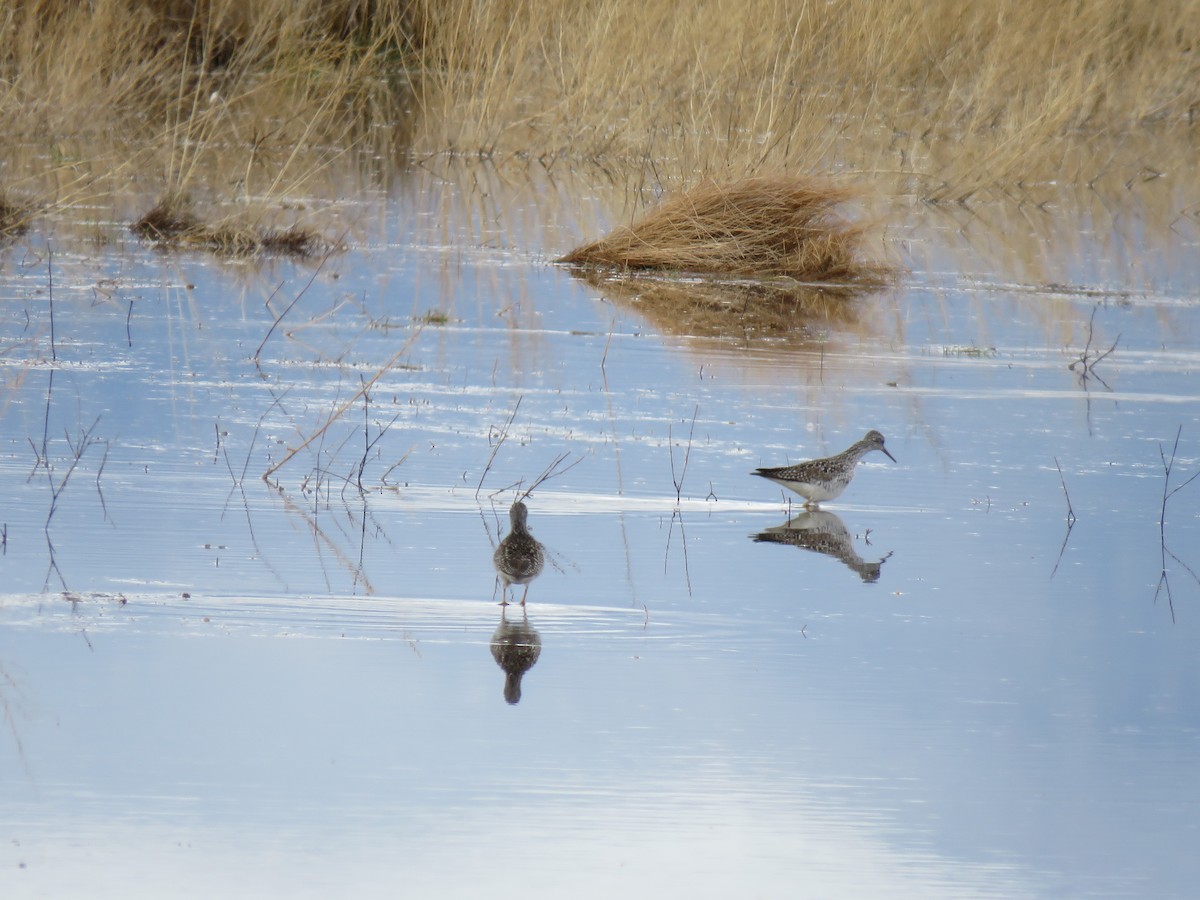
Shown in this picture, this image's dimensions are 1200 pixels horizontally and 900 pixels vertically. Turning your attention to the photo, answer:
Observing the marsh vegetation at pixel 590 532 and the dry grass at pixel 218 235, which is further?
the dry grass at pixel 218 235

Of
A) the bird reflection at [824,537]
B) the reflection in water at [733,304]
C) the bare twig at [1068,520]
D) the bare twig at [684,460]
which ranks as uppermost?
the reflection in water at [733,304]

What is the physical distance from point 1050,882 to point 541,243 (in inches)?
432

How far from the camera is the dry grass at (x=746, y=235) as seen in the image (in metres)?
13.2

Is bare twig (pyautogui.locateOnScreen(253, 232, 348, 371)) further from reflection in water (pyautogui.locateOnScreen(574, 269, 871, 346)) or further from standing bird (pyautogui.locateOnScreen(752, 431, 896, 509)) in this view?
standing bird (pyautogui.locateOnScreen(752, 431, 896, 509))

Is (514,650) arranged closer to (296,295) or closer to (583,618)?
(583,618)

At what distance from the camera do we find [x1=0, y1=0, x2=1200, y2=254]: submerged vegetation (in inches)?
611

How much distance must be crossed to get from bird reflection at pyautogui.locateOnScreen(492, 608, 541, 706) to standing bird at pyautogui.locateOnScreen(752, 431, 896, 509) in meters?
1.76

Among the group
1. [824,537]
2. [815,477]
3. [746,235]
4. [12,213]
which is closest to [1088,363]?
[746,235]

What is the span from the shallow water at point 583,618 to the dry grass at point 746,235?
2.78 m

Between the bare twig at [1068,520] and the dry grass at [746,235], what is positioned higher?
the dry grass at [746,235]

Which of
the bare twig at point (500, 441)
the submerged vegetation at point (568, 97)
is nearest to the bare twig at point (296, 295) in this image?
the submerged vegetation at point (568, 97)

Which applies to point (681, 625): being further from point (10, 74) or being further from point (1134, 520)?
point (10, 74)

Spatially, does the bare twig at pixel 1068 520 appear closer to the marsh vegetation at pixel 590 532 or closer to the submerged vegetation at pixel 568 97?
the marsh vegetation at pixel 590 532

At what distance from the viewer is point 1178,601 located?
19.1 ft
